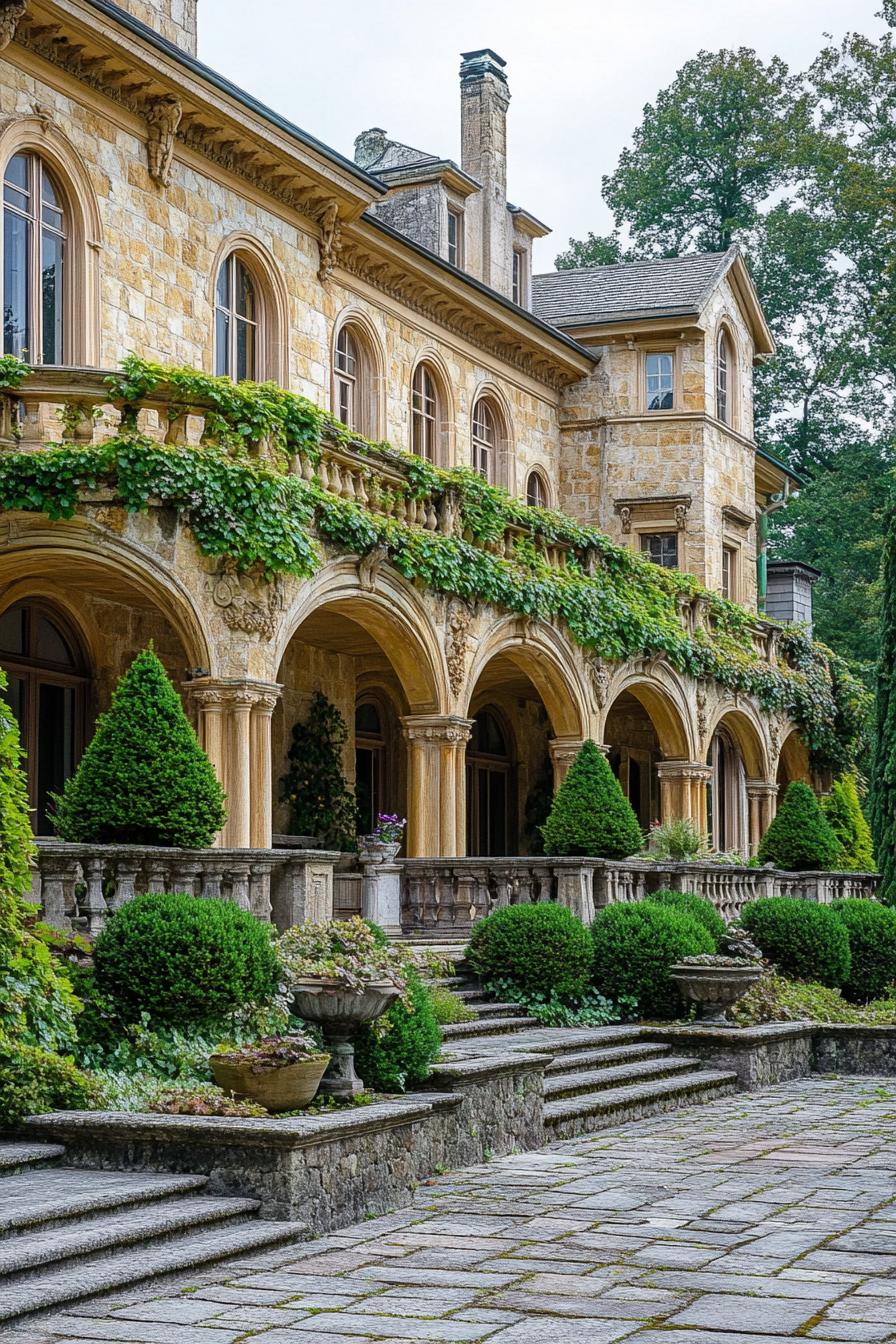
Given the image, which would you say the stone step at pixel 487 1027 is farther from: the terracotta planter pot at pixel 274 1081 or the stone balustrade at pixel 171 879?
the terracotta planter pot at pixel 274 1081

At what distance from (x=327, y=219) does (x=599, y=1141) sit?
45.9ft

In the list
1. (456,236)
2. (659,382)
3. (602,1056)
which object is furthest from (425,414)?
(602,1056)

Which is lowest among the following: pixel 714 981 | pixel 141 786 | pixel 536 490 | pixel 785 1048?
pixel 785 1048

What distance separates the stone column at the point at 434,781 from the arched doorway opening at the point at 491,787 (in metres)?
7.79

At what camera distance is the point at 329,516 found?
18266 millimetres

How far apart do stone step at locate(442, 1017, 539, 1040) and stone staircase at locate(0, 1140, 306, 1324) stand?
5.56 meters

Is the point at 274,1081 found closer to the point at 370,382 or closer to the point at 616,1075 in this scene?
the point at 616,1075

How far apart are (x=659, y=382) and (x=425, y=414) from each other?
657 centimetres

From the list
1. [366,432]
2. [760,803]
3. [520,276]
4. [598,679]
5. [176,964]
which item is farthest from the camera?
[520,276]

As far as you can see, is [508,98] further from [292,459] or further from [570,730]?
[292,459]

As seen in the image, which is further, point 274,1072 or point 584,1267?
point 274,1072

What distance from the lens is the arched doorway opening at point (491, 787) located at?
96.5 ft

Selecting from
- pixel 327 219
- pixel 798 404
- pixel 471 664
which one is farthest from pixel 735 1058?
pixel 798 404

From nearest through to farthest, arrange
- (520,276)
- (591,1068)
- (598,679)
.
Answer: (591,1068)
(598,679)
(520,276)
